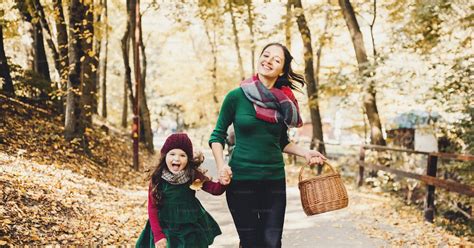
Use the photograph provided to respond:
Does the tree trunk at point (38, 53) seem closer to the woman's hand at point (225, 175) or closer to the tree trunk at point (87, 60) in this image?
the tree trunk at point (87, 60)

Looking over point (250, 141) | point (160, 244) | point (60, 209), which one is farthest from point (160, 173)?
point (60, 209)

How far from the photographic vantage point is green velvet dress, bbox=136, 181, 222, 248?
12.0 ft

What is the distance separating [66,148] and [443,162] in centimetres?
864

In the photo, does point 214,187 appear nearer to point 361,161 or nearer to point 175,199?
point 175,199

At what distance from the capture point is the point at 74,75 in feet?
34.2

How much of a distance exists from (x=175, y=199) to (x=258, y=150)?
824mm

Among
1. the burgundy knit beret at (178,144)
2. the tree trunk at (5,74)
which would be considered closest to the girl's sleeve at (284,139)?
the burgundy knit beret at (178,144)

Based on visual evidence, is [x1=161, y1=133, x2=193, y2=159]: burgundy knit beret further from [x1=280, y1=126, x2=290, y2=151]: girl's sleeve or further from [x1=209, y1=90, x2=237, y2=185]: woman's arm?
[x1=280, y1=126, x2=290, y2=151]: girl's sleeve

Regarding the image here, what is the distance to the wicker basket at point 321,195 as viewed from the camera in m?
3.68

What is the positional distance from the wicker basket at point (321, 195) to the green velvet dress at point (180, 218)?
2.77 ft

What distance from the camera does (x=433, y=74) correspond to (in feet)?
33.5

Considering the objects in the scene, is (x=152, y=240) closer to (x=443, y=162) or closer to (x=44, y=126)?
(x=44, y=126)

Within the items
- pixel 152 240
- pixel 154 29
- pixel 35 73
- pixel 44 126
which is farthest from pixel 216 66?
pixel 152 240

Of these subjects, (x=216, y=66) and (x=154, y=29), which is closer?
(x=154, y=29)
